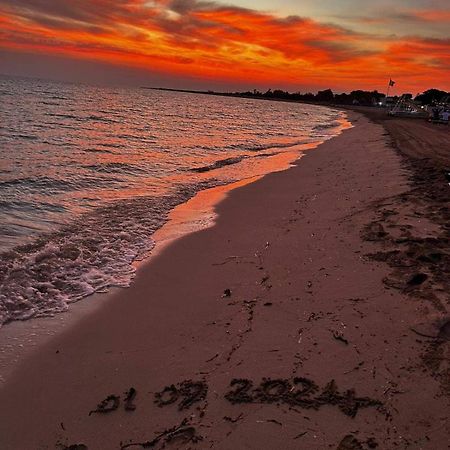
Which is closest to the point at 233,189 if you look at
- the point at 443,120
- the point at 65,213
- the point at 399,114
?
the point at 65,213

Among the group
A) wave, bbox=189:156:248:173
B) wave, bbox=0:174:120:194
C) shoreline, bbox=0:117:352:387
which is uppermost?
wave, bbox=189:156:248:173

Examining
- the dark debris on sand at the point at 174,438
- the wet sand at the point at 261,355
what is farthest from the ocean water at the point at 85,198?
the dark debris on sand at the point at 174,438

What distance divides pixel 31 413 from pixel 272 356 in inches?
87.2

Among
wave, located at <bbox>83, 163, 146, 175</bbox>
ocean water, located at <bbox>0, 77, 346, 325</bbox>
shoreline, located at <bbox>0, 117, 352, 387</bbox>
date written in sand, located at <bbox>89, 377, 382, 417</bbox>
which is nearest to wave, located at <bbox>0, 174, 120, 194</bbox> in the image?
ocean water, located at <bbox>0, 77, 346, 325</bbox>

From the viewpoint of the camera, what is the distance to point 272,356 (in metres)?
3.92

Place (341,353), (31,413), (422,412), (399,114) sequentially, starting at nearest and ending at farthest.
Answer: (422,412) < (31,413) < (341,353) < (399,114)

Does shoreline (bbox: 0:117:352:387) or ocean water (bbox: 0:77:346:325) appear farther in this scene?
ocean water (bbox: 0:77:346:325)

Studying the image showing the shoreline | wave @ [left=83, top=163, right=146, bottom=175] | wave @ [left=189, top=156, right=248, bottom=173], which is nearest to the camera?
the shoreline

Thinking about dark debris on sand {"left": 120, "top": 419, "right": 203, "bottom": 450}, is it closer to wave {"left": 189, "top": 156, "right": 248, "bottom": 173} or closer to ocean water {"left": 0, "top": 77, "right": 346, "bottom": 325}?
ocean water {"left": 0, "top": 77, "right": 346, "bottom": 325}

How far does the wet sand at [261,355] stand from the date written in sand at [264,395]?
0.04 feet

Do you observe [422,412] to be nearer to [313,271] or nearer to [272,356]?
[272,356]

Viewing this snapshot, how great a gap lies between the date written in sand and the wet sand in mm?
12

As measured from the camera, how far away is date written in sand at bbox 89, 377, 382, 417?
327 centimetres

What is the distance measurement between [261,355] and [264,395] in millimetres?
570
